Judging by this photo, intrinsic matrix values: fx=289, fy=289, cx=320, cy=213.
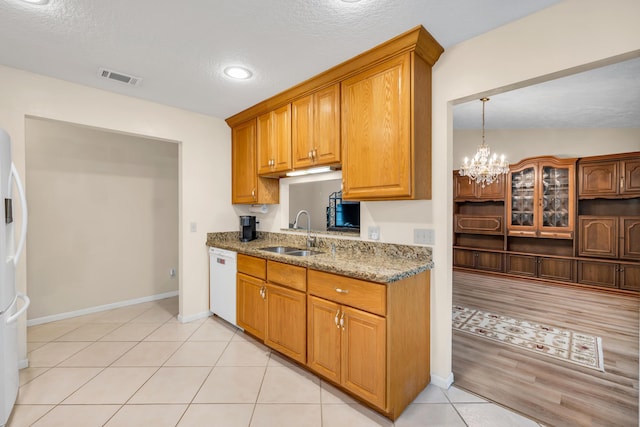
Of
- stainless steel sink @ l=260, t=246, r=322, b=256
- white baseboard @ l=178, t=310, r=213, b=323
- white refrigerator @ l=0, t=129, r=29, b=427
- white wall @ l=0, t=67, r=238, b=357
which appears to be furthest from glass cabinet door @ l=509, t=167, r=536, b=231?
white refrigerator @ l=0, t=129, r=29, b=427

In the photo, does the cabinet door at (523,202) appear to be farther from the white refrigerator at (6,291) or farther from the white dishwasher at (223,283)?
the white refrigerator at (6,291)

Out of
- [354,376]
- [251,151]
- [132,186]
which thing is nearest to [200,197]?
[251,151]

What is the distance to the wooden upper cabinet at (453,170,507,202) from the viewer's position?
530cm

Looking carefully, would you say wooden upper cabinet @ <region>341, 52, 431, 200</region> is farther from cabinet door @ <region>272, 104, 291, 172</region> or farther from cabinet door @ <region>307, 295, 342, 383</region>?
cabinet door @ <region>307, 295, 342, 383</region>

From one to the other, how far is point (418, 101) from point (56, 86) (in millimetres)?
3019

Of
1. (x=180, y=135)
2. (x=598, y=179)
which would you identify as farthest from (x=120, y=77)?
(x=598, y=179)

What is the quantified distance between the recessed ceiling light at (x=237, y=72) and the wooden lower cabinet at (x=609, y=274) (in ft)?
18.3

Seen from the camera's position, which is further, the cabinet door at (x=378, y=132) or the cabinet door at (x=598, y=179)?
the cabinet door at (x=598, y=179)

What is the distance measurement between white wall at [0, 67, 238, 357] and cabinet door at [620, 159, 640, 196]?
5617 millimetres

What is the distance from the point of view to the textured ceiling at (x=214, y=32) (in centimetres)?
162

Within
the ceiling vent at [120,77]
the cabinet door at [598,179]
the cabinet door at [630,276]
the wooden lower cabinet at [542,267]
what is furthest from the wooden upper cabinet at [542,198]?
the ceiling vent at [120,77]

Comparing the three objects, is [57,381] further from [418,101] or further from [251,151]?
[418,101]

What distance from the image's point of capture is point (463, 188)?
572 centimetres

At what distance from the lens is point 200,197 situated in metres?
3.39
